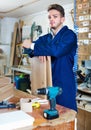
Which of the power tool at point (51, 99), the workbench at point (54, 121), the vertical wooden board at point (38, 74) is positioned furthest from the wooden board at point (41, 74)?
the power tool at point (51, 99)

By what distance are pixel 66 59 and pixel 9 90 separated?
1.83 feet

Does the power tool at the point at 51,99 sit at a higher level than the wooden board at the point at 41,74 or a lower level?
lower

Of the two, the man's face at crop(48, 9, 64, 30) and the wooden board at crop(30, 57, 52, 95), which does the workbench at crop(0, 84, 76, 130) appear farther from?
the man's face at crop(48, 9, 64, 30)

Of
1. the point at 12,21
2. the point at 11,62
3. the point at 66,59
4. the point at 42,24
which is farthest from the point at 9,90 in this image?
the point at 12,21

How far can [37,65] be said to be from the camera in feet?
6.16

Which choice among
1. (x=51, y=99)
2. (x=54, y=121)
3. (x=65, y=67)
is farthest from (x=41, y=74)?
(x=54, y=121)

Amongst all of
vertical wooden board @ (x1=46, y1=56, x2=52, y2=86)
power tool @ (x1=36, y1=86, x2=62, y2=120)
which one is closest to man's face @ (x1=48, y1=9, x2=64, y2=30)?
vertical wooden board @ (x1=46, y1=56, x2=52, y2=86)

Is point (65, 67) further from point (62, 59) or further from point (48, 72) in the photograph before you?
point (48, 72)

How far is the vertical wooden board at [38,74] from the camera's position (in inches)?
70.2

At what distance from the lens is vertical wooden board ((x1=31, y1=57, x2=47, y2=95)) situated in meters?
1.78

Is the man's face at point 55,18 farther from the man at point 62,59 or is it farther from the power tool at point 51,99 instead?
the power tool at point 51,99

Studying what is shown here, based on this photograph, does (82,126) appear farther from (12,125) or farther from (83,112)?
(12,125)

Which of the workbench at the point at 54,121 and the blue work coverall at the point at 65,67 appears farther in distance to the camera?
the blue work coverall at the point at 65,67

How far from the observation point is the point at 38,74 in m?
1.86
